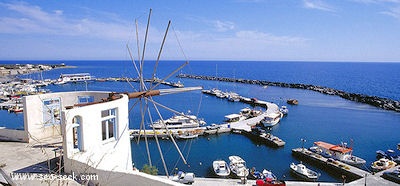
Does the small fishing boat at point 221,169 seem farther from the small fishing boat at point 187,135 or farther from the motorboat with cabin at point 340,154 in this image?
the motorboat with cabin at point 340,154

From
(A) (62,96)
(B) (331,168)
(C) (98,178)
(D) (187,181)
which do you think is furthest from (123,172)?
(B) (331,168)

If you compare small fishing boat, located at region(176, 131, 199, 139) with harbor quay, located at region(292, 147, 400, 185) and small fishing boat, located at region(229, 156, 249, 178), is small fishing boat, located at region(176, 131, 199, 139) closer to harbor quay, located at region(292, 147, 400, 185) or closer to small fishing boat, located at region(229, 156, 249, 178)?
small fishing boat, located at region(229, 156, 249, 178)

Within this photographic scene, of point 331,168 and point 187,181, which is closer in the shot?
point 187,181

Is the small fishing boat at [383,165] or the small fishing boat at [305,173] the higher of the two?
the small fishing boat at [383,165]

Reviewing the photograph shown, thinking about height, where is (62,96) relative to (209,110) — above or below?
above

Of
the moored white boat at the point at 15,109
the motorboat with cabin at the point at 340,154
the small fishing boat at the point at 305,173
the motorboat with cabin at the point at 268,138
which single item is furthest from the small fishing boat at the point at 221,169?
the moored white boat at the point at 15,109

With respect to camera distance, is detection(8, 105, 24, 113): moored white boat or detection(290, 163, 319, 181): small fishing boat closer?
detection(290, 163, 319, 181): small fishing boat

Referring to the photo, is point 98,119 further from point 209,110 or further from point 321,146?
point 209,110

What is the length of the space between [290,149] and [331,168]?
5978 mm

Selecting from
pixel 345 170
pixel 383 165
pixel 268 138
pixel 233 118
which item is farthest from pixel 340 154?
pixel 233 118

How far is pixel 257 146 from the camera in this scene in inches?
1271

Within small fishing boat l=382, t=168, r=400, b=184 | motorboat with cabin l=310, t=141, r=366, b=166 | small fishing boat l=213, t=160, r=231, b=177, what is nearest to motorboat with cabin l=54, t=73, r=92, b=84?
small fishing boat l=213, t=160, r=231, b=177

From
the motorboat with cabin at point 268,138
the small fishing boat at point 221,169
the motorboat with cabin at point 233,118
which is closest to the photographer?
the small fishing boat at point 221,169

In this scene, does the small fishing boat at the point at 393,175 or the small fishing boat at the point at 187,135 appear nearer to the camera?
the small fishing boat at the point at 393,175
